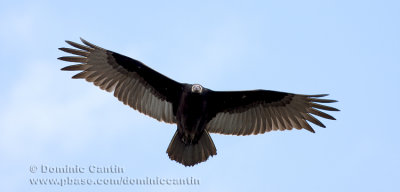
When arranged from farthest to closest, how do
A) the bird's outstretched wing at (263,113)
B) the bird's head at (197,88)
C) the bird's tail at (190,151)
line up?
the bird's outstretched wing at (263,113)
the bird's tail at (190,151)
the bird's head at (197,88)

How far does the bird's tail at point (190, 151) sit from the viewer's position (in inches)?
305

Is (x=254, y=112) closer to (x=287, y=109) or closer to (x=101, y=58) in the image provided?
(x=287, y=109)

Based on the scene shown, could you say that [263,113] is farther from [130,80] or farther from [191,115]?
[130,80]

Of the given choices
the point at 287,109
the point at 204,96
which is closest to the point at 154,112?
the point at 204,96

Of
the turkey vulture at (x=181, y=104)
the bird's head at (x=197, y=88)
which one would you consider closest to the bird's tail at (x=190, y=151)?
the turkey vulture at (x=181, y=104)

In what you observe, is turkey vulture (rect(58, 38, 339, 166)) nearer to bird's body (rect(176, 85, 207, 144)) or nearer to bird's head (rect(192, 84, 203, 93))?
bird's body (rect(176, 85, 207, 144))

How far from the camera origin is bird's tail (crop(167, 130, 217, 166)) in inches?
305

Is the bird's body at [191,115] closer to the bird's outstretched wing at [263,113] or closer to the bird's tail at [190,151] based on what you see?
the bird's tail at [190,151]

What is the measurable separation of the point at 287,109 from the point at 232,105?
0.99 m

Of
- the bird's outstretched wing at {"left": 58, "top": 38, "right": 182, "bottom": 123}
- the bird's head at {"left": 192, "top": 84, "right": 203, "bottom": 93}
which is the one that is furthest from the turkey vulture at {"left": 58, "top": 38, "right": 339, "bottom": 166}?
the bird's head at {"left": 192, "top": 84, "right": 203, "bottom": 93}

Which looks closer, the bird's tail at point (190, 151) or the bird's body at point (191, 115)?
the bird's body at point (191, 115)

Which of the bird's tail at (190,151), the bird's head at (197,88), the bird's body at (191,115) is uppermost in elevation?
the bird's head at (197,88)

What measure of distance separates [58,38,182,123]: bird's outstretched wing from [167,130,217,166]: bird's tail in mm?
480

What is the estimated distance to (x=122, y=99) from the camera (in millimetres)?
8055
